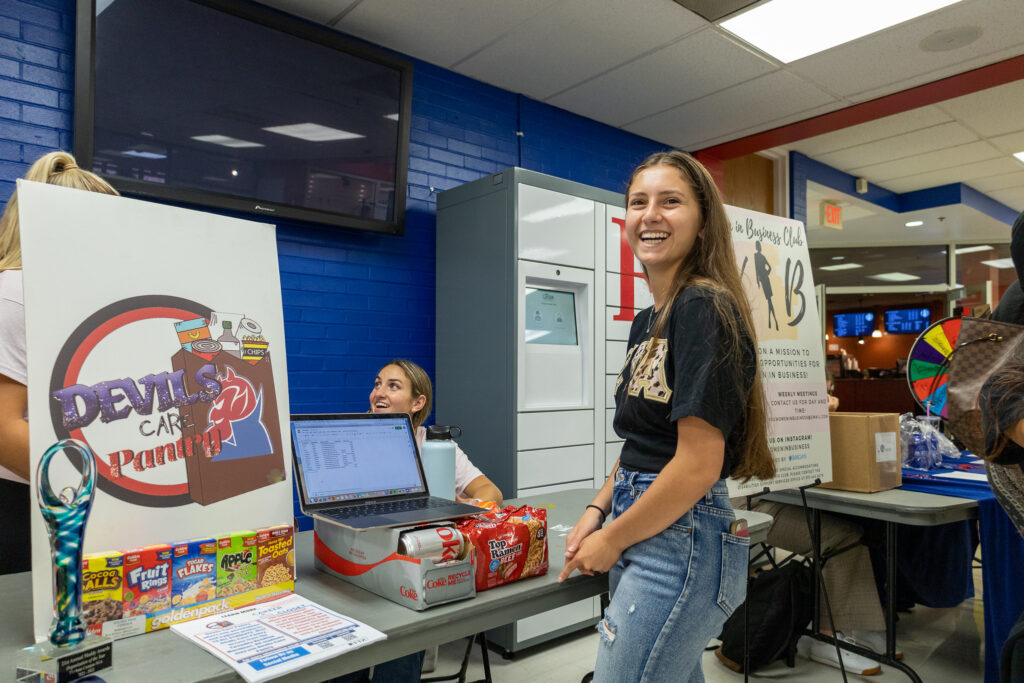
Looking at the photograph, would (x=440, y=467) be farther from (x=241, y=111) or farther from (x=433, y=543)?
(x=241, y=111)

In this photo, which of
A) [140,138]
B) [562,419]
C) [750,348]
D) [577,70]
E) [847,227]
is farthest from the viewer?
[847,227]

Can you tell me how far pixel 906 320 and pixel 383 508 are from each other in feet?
32.5

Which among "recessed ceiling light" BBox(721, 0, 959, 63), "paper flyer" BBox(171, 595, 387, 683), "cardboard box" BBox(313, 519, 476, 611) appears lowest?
"paper flyer" BBox(171, 595, 387, 683)

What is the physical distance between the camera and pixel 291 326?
3.16 metres

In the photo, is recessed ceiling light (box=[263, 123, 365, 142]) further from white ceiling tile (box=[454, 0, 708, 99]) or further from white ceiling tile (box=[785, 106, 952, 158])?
white ceiling tile (box=[785, 106, 952, 158])

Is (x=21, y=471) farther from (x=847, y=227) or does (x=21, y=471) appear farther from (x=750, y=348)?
(x=847, y=227)

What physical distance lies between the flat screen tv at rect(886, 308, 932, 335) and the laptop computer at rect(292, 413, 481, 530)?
944 centimetres

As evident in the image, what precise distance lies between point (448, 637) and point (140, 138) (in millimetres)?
2377

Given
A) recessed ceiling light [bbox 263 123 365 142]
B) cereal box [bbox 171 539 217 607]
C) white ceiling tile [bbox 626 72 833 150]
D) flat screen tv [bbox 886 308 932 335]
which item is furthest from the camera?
flat screen tv [bbox 886 308 932 335]

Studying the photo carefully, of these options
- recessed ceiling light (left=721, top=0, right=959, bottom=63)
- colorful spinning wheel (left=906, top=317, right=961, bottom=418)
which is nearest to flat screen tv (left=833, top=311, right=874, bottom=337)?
recessed ceiling light (left=721, top=0, right=959, bottom=63)

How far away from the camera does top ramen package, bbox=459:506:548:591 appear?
1.30 m

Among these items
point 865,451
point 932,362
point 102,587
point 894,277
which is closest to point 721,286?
point 102,587

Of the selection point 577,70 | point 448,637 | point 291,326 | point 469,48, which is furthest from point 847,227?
point 448,637

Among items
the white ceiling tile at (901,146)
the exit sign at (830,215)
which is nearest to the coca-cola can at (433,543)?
the white ceiling tile at (901,146)
